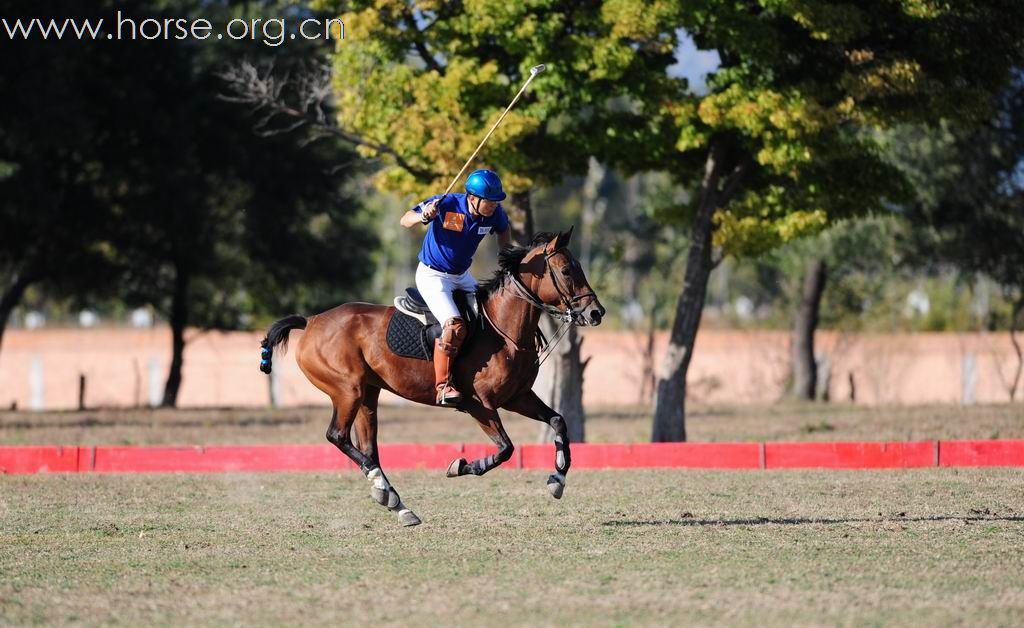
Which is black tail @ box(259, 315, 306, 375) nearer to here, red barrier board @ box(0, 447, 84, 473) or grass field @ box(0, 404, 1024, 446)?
red barrier board @ box(0, 447, 84, 473)

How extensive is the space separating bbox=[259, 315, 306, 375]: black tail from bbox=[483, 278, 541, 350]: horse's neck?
195 cm

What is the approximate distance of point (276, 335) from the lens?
37.1ft

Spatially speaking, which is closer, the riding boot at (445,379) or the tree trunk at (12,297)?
the riding boot at (445,379)

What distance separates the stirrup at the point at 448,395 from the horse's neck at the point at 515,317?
594mm

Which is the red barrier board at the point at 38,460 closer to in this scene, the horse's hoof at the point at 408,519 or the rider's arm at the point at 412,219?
the horse's hoof at the point at 408,519

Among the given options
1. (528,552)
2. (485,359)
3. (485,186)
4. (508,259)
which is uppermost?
(485,186)

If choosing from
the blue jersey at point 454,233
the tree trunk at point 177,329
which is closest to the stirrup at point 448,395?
the blue jersey at point 454,233

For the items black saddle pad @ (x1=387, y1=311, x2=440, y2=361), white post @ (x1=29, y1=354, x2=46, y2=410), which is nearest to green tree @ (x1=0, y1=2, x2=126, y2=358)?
white post @ (x1=29, y1=354, x2=46, y2=410)

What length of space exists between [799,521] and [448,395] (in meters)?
2.91

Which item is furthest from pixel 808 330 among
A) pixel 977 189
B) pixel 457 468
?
pixel 457 468

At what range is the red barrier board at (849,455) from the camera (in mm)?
14438

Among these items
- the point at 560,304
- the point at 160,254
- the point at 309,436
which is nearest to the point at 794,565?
the point at 560,304

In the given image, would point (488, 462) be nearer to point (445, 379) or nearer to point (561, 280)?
point (445, 379)

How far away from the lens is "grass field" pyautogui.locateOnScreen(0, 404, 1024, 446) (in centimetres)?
1975
